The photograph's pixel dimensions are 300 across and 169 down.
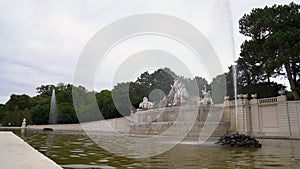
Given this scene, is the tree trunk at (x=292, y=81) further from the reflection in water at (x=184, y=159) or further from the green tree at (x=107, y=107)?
the green tree at (x=107, y=107)

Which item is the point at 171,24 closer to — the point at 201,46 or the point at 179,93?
the point at 201,46

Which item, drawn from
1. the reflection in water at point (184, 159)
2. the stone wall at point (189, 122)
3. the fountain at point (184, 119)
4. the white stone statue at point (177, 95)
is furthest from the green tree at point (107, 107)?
the reflection in water at point (184, 159)

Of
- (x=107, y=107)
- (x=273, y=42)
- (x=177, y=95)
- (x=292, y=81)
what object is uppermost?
(x=273, y=42)

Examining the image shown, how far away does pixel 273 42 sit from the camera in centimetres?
2309

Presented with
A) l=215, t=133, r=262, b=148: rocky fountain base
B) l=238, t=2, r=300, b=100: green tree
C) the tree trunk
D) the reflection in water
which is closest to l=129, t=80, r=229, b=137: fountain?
l=238, t=2, r=300, b=100: green tree

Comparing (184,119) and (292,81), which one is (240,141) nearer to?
(184,119)

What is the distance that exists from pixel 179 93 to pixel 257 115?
26.8 feet

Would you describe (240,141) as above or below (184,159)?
above

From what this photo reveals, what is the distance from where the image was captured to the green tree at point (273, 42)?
22562mm

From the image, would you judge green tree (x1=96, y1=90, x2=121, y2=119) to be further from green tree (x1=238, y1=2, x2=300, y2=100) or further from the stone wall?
green tree (x1=238, y1=2, x2=300, y2=100)

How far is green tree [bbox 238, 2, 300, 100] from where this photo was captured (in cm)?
2256

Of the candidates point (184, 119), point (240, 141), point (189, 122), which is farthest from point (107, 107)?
point (240, 141)

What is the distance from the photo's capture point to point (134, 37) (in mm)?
14734

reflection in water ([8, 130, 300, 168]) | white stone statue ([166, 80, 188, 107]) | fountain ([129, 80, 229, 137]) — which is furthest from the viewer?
white stone statue ([166, 80, 188, 107])
